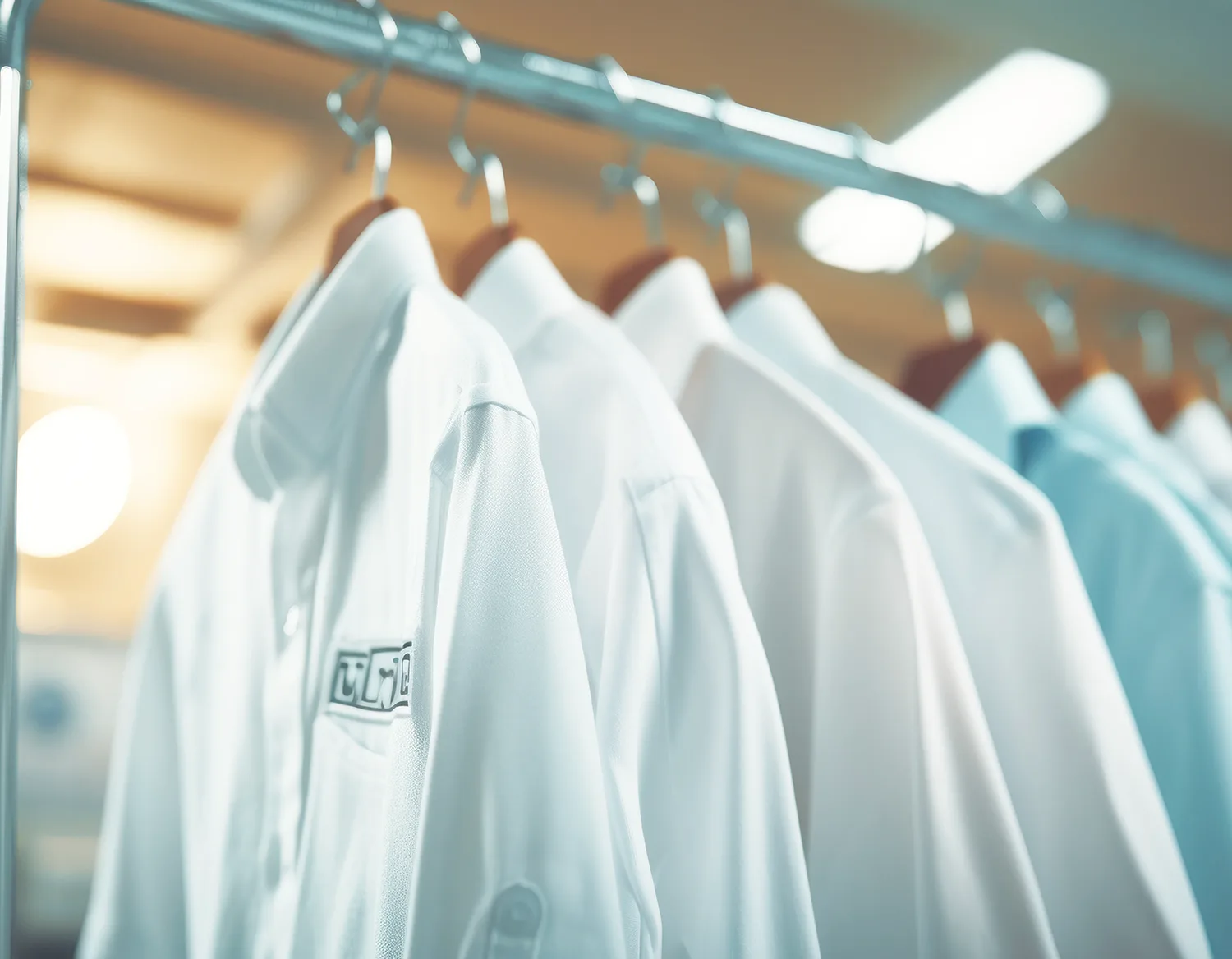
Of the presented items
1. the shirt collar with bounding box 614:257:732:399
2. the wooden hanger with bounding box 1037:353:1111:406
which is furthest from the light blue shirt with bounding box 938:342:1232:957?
the shirt collar with bounding box 614:257:732:399

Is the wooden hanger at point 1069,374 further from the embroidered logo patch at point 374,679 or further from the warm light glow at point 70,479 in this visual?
the warm light glow at point 70,479

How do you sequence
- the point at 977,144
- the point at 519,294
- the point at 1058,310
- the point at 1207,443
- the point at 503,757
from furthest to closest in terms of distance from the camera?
the point at 977,144 → the point at 1058,310 → the point at 1207,443 → the point at 519,294 → the point at 503,757

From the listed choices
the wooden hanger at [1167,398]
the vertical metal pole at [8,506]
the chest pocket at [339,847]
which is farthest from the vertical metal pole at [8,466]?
the wooden hanger at [1167,398]

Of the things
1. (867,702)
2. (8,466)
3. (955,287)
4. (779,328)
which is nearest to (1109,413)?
(955,287)

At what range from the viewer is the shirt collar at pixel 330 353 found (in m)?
0.60

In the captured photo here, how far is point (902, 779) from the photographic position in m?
0.52

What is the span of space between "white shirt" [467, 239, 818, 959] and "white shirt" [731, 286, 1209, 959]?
151 millimetres

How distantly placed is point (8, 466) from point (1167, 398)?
0.83 metres

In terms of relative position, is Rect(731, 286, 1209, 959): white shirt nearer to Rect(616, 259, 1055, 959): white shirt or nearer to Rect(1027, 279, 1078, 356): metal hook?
Rect(616, 259, 1055, 959): white shirt

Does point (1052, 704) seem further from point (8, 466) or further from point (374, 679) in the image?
point (8, 466)

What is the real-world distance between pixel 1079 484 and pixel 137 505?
81 cm

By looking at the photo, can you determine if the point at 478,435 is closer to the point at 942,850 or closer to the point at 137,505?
the point at 942,850

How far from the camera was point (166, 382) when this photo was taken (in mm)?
1018

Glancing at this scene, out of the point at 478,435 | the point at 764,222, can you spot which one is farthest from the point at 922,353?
the point at 478,435
